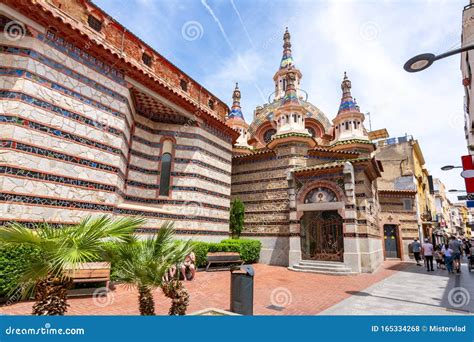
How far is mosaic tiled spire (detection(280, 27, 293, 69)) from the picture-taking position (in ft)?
105

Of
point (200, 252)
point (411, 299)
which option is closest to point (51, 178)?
point (200, 252)

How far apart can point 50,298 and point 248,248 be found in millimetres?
11609

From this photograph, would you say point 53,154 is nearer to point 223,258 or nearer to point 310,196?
point 223,258

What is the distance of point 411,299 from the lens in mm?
7160

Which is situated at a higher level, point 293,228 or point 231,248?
point 293,228

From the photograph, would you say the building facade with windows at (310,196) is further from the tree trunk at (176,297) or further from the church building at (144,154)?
the tree trunk at (176,297)

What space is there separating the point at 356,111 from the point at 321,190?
33.7 ft

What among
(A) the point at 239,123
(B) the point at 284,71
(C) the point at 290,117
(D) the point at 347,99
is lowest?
(C) the point at 290,117

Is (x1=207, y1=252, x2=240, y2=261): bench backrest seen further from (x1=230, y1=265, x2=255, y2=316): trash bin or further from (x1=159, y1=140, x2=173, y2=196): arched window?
(x1=230, y1=265, x2=255, y2=316): trash bin

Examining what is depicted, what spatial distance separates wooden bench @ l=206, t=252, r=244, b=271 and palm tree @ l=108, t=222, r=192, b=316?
25.0ft

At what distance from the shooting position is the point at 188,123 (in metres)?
12.6

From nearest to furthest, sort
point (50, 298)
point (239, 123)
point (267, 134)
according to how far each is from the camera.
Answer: point (50, 298) → point (239, 123) → point (267, 134)

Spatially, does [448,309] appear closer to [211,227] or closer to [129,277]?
[129,277]
